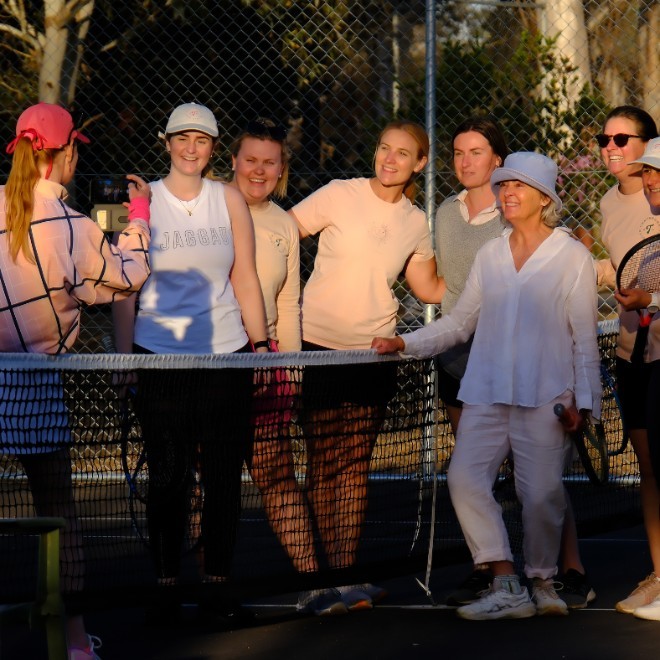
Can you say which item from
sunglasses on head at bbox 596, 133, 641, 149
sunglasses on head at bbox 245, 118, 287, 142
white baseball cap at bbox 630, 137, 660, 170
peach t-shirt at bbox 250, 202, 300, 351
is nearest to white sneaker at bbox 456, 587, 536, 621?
peach t-shirt at bbox 250, 202, 300, 351

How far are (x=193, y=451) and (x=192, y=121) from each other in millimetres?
1401

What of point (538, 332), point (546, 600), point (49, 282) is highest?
point (49, 282)

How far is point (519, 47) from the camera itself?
410 inches

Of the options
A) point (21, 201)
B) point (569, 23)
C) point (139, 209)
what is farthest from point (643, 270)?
point (569, 23)

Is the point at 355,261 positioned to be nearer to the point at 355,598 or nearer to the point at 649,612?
the point at 355,598

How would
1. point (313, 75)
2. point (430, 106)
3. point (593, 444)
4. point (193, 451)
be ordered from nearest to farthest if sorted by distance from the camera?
point (193, 451) → point (593, 444) → point (430, 106) → point (313, 75)

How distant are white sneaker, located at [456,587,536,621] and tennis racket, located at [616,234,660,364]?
1.12 m

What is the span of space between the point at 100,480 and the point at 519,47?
224 inches

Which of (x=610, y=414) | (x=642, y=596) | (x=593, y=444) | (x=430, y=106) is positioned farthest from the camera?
(x=430, y=106)

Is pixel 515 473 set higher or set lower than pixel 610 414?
lower

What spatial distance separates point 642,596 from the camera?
644 centimetres

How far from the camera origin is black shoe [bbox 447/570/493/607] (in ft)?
21.4

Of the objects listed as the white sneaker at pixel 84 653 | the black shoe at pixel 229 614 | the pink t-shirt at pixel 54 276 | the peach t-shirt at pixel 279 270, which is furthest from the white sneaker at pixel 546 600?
the pink t-shirt at pixel 54 276

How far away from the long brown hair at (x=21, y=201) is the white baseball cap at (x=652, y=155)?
8.11ft
